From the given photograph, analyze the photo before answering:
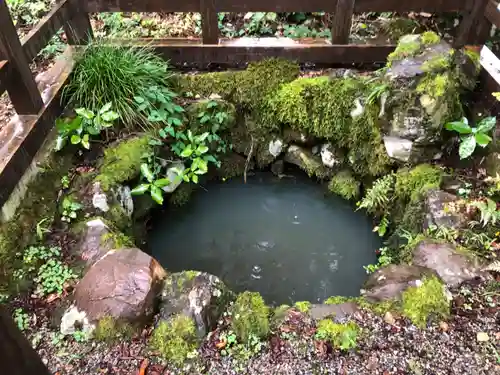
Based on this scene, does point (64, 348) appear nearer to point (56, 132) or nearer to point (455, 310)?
point (56, 132)

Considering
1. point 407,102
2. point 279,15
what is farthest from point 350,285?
point 279,15

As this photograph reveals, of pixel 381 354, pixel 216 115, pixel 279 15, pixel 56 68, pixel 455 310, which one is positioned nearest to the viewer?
pixel 381 354

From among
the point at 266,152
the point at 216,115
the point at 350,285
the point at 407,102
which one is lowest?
the point at 350,285

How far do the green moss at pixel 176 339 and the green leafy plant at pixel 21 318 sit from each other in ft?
3.01

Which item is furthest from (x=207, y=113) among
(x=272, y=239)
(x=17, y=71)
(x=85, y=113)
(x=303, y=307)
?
(x=303, y=307)

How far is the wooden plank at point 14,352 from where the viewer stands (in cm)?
75

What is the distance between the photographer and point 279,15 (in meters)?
5.62

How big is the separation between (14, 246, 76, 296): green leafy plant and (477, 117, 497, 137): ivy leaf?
3752 millimetres

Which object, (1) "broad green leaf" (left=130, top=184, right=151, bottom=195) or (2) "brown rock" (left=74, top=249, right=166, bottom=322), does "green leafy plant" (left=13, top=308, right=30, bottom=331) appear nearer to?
(2) "brown rock" (left=74, top=249, right=166, bottom=322)

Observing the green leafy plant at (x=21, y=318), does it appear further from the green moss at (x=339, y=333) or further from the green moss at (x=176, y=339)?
the green moss at (x=339, y=333)

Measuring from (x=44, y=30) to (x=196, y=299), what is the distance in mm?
2837

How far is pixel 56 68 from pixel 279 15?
279 centimetres

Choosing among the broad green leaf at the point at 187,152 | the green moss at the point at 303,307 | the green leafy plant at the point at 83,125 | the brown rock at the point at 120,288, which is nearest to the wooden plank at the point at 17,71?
the green leafy plant at the point at 83,125

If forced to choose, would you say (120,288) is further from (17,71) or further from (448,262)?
(448,262)
